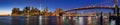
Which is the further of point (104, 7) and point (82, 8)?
point (82, 8)

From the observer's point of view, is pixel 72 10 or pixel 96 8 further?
pixel 72 10

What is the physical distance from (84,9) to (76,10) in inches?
120

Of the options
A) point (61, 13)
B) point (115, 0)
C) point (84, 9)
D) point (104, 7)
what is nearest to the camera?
point (115, 0)

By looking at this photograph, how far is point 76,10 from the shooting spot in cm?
6072

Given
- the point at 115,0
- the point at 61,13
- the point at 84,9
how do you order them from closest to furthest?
the point at 115,0, the point at 84,9, the point at 61,13

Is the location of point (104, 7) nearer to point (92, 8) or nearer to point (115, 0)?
point (92, 8)

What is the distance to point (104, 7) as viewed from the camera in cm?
5322

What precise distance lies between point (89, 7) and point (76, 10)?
19.3 feet

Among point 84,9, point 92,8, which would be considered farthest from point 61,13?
point 92,8

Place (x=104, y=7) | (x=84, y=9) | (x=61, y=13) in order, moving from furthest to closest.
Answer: (x=61, y=13) < (x=84, y=9) < (x=104, y=7)

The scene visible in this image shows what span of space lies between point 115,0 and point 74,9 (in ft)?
77.1

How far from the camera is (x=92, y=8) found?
54.1 m

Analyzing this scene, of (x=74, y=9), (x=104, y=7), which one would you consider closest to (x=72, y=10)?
(x=74, y=9)

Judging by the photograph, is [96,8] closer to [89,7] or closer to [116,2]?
[89,7]
